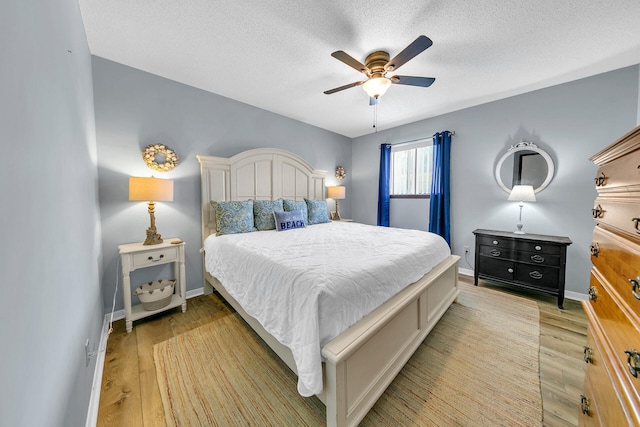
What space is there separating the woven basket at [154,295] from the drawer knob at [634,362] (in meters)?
3.03

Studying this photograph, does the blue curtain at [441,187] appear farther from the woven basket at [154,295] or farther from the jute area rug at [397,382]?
the woven basket at [154,295]

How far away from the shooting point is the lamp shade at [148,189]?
2.15 meters

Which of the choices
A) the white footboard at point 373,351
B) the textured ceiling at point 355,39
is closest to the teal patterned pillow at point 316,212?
the textured ceiling at point 355,39

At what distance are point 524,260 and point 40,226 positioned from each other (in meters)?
4.08

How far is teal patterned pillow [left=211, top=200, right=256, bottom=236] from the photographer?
2.68m

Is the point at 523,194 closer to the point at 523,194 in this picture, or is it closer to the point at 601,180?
the point at 523,194

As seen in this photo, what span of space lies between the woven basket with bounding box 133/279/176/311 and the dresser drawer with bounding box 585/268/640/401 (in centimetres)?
303

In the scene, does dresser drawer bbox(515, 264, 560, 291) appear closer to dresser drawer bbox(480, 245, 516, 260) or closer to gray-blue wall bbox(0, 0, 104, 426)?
dresser drawer bbox(480, 245, 516, 260)

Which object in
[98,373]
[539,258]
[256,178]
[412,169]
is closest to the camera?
[98,373]

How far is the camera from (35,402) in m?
0.63

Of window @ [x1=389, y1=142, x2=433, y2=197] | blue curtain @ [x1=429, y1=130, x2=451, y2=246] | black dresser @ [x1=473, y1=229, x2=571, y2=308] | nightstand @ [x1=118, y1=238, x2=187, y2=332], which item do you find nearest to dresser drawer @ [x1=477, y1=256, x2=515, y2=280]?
black dresser @ [x1=473, y1=229, x2=571, y2=308]

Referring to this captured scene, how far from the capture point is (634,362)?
0.61m

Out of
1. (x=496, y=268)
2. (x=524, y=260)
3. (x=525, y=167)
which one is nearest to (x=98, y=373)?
(x=496, y=268)

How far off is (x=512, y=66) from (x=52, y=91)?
368 centimetres
